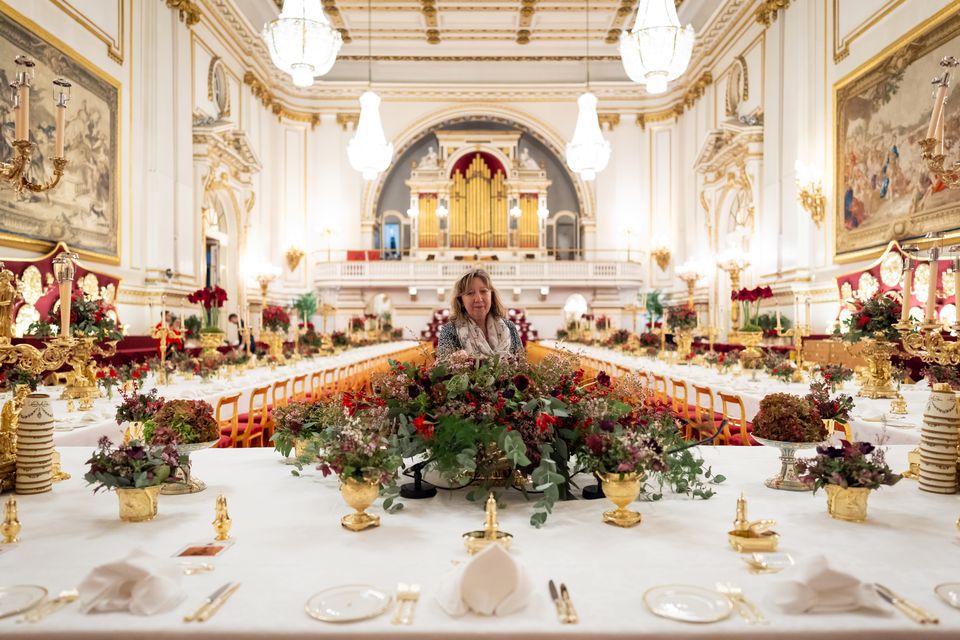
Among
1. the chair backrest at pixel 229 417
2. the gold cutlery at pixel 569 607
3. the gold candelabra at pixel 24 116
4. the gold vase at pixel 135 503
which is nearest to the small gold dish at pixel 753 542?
the gold cutlery at pixel 569 607

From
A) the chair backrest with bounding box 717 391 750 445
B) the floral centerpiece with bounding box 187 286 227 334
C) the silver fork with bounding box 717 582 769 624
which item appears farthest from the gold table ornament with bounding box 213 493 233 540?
the floral centerpiece with bounding box 187 286 227 334

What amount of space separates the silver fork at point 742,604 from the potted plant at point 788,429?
92 centimetres

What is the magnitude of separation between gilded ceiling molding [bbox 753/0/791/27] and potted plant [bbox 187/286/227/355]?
12.3m

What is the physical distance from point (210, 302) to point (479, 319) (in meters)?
4.18

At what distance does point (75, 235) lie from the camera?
30.6 feet

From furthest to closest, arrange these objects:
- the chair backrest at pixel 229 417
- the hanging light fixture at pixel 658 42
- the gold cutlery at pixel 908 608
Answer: the hanging light fixture at pixel 658 42 < the chair backrest at pixel 229 417 < the gold cutlery at pixel 908 608

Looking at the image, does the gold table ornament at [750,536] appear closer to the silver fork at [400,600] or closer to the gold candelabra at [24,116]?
the silver fork at [400,600]

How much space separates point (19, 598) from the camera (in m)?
1.37

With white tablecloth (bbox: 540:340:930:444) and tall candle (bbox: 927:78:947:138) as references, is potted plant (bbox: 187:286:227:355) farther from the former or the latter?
tall candle (bbox: 927:78:947:138)

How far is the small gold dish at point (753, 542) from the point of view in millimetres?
1655

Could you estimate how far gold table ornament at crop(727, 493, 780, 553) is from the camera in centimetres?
166

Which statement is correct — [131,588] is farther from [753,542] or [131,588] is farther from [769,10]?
[769,10]

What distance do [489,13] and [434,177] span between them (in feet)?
18.9

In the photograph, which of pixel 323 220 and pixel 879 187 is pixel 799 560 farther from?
pixel 323 220
